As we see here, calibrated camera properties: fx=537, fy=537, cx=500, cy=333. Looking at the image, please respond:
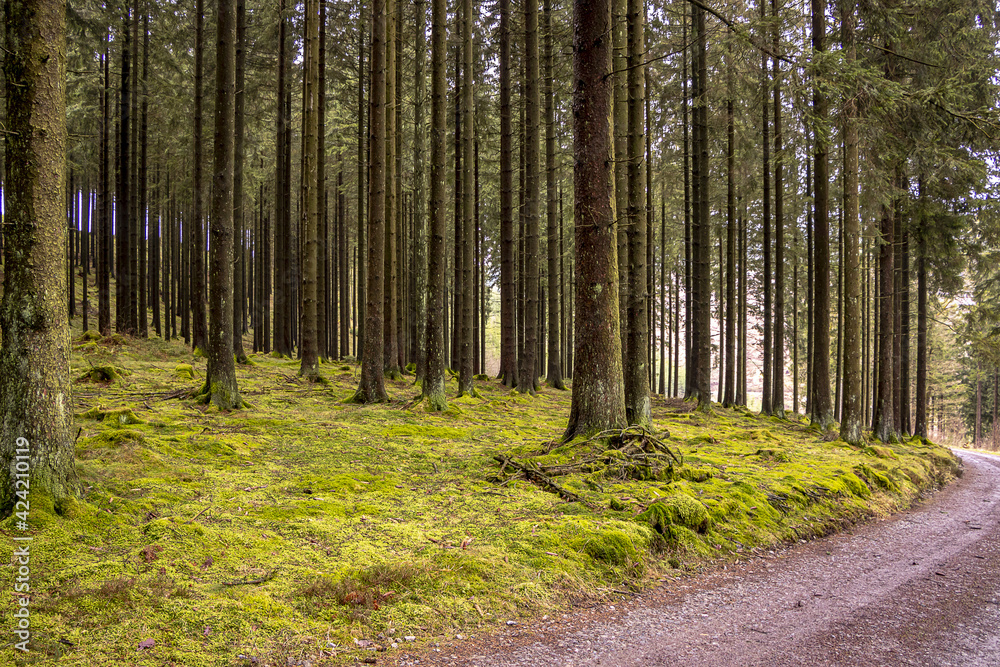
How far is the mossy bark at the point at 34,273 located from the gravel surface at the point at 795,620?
3.39 metres

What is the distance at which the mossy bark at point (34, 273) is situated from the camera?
423 cm

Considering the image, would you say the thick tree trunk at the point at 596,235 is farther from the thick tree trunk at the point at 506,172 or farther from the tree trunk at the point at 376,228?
the thick tree trunk at the point at 506,172

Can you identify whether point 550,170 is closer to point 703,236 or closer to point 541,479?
point 703,236

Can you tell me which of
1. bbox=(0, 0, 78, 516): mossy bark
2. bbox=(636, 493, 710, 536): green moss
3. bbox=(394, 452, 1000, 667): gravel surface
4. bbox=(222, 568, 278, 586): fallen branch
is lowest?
bbox=(394, 452, 1000, 667): gravel surface

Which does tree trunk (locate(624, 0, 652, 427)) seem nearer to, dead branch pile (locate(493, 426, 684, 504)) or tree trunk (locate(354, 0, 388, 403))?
dead branch pile (locate(493, 426, 684, 504))

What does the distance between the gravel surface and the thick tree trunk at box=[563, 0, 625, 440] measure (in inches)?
111

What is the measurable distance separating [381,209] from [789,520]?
9.48m

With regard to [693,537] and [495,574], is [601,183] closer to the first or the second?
[693,537]

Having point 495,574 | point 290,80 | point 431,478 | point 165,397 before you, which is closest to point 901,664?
point 495,574

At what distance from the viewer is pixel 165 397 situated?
388 inches

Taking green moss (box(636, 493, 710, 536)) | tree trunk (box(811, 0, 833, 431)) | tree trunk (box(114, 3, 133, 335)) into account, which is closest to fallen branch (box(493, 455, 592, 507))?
green moss (box(636, 493, 710, 536))

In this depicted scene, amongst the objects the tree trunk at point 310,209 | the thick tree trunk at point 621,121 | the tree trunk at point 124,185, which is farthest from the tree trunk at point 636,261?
the tree trunk at point 124,185

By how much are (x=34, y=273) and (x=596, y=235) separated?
239 inches

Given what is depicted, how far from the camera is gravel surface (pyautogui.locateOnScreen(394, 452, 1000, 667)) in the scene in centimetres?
360
